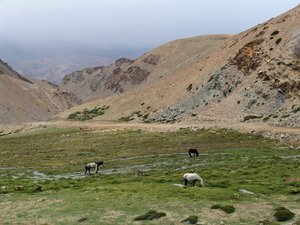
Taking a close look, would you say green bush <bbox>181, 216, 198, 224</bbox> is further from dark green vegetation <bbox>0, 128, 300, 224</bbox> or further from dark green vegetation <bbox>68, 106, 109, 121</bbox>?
dark green vegetation <bbox>68, 106, 109, 121</bbox>

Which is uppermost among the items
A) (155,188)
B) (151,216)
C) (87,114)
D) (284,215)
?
(87,114)

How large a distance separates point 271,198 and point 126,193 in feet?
25.8

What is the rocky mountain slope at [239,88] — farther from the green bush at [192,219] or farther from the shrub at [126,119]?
the green bush at [192,219]

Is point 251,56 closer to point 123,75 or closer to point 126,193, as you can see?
point 126,193

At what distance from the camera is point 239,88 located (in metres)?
55.5

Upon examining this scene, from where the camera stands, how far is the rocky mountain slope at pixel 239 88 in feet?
149

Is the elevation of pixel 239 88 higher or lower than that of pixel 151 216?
higher

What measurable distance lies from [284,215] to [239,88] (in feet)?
162

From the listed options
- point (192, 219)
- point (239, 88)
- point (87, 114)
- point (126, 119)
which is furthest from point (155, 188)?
point (87, 114)

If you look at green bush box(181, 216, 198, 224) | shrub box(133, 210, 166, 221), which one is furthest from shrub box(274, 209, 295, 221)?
shrub box(133, 210, 166, 221)

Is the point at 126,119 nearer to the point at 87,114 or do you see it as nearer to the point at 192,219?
the point at 87,114

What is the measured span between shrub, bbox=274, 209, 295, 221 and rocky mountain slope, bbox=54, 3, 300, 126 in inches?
1144

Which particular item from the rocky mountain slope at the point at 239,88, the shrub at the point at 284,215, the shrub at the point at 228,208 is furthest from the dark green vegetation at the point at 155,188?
the rocky mountain slope at the point at 239,88

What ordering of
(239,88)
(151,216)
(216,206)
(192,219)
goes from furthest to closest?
(239,88)
(216,206)
(151,216)
(192,219)
